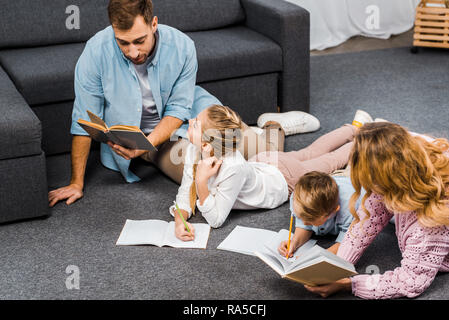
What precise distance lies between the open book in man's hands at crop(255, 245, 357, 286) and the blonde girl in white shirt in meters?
0.45

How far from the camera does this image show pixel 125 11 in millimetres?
2010

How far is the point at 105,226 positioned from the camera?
2156 mm

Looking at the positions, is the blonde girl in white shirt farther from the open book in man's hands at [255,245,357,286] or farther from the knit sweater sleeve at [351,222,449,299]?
the knit sweater sleeve at [351,222,449,299]

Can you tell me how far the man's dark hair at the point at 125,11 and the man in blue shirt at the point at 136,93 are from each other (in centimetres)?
12

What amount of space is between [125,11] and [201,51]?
32.3 inches

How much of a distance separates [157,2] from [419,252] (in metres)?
2.02

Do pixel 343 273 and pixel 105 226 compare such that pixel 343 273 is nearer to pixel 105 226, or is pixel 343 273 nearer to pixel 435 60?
pixel 105 226

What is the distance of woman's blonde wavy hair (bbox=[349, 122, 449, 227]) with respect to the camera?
148cm

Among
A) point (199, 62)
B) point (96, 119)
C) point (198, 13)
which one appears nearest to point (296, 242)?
point (96, 119)

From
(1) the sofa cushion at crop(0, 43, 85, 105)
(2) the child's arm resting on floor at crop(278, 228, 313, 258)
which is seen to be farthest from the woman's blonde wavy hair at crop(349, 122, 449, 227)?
(1) the sofa cushion at crop(0, 43, 85, 105)

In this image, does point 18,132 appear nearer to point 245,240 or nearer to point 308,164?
point 245,240
